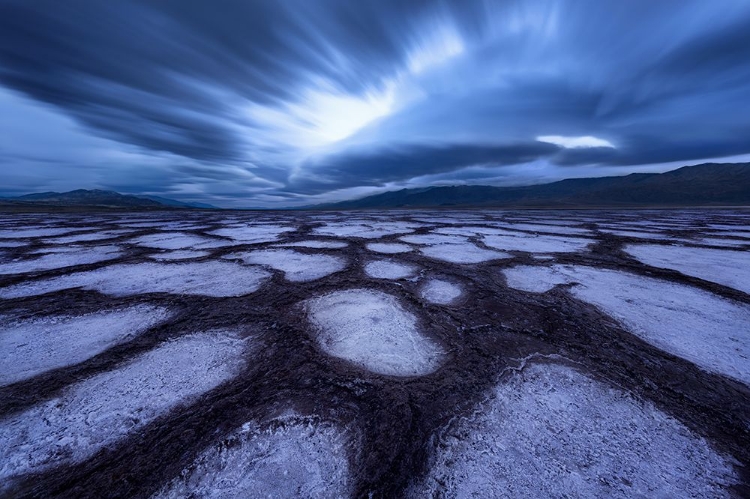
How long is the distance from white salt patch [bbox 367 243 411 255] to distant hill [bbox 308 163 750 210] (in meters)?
48.0

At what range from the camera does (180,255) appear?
315 cm

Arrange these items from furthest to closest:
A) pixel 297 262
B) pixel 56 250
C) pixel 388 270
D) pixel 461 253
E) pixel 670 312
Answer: pixel 56 250 → pixel 461 253 → pixel 297 262 → pixel 388 270 → pixel 670 312

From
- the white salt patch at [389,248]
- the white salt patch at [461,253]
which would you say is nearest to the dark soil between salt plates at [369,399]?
the white salt patch at [461,253]

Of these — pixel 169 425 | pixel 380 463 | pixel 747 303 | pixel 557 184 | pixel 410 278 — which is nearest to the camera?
pixel 380 463

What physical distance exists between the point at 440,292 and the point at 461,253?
139cm

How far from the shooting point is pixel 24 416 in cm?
93

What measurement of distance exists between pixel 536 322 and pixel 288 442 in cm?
133

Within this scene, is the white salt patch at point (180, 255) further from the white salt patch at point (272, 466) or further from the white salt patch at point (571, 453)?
the white salt patch at point (571, 453)

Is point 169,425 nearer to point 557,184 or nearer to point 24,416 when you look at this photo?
point 24,416

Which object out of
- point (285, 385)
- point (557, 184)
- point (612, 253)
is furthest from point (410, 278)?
point (557, 184)

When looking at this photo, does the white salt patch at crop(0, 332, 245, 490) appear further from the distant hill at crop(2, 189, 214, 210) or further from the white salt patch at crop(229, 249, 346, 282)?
the distant hill at crop(2, 189, 214, 210)

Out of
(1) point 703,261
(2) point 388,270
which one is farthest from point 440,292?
(1) point 703,261

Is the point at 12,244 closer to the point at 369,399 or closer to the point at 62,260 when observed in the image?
the point at 62,260

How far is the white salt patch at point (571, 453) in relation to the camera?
2.38 ft
